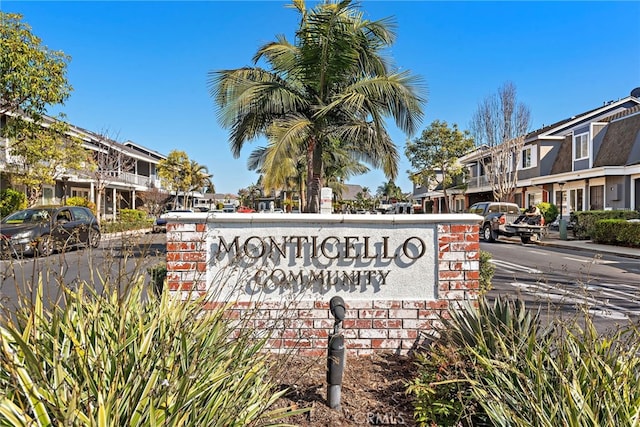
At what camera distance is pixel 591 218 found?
20.0m

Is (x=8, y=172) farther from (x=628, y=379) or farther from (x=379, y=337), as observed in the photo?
(x=628, y=379)

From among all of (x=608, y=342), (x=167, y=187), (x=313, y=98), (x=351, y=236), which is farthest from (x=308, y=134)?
(x=167, y=187)

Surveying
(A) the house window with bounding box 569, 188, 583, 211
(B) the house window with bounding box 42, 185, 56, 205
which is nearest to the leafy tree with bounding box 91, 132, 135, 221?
(B) the house window with bounding box 42, 185, 56, 205

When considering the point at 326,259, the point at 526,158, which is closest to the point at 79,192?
the point at 326,259

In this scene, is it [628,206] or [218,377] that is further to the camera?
[628,206]

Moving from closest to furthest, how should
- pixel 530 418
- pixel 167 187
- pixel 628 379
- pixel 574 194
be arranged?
1. pixel 530 418
2. pixel 628 379
3. pixel 574 194
4. pixel 167 187

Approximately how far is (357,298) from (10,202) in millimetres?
20545

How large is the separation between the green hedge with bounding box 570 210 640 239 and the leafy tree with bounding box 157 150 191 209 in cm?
3426

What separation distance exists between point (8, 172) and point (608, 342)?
885 inches

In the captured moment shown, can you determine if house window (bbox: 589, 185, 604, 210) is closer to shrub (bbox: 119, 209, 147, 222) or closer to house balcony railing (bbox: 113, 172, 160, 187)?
shrub (bbox: 119, 209, 147, 222)

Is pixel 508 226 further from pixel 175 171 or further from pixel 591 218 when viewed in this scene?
pixel 175 171

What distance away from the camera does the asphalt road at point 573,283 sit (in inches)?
209

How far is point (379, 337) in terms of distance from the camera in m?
4.16

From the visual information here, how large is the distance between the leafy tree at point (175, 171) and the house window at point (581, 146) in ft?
111
